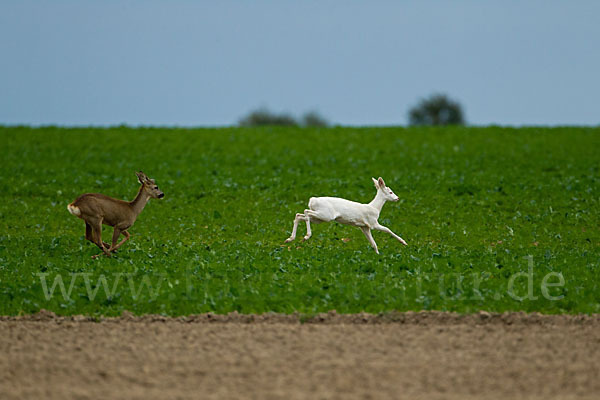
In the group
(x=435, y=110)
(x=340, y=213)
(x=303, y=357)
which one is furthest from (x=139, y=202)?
(x=435, y=110)

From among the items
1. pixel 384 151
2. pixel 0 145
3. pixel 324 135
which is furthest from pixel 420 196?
pixel 0 145

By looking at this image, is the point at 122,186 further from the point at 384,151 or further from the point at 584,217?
the point at 584,217

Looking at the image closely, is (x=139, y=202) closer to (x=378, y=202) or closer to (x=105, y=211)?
(x=105, y=211)

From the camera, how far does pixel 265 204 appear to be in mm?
26984

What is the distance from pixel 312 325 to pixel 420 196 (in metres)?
15.7

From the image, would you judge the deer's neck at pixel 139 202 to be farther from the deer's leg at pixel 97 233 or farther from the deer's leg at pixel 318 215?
the deer's leg at pixel 318 215

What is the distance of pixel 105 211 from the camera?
1703 cm

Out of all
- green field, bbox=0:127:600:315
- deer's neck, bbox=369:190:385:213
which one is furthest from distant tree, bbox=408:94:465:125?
deer's neck, bbox=369:190:385:213

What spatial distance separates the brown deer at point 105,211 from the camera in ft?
55.2

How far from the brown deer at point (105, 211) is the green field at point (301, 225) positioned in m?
0.65

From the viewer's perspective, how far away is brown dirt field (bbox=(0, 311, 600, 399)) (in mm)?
9820

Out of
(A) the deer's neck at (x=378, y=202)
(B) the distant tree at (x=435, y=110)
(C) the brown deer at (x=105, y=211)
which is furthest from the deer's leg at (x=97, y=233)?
(B) the distant tree at (x=435, y=110)

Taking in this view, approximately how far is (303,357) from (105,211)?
25.4 ft

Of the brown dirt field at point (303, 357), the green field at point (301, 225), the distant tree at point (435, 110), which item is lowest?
the brown dirt field at point (303, 357)
